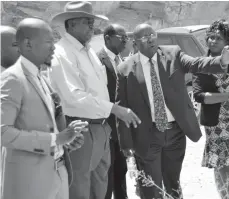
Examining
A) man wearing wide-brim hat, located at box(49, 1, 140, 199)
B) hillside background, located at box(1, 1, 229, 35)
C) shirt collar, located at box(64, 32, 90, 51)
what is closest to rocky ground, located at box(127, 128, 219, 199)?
man wearing wide-brim hat, located at box(49, 1, 140, 199)

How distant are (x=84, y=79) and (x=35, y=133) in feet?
4.12

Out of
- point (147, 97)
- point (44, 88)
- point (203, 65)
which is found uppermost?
point (203, 65)

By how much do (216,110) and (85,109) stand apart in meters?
1.32

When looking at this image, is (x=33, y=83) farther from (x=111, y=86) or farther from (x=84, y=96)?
(x=111, y=86)

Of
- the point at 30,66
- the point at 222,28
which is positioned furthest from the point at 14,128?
the point at 222,28

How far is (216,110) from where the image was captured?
4.73 meters

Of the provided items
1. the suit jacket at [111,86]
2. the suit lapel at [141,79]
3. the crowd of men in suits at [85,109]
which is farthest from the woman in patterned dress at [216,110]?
the suit jacket at [111,86]

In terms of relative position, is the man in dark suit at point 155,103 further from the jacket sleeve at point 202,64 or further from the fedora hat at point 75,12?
the fedora hat at point 75,12

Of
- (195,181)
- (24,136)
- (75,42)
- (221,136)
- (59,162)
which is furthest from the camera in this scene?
(195,181)

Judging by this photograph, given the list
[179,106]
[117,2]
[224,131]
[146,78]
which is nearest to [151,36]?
[146,78]

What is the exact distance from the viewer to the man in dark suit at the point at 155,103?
15.2 ft

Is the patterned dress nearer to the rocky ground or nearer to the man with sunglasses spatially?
the rocky ground

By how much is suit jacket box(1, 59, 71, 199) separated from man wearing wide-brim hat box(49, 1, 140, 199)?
96 cm

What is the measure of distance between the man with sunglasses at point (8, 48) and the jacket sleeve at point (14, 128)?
604mm
